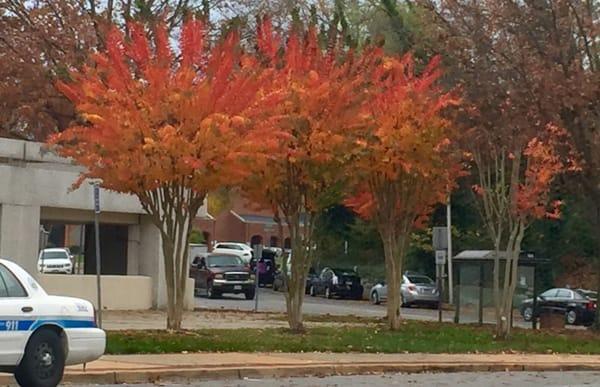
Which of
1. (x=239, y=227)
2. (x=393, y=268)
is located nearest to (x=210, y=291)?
(x=393, y=268)

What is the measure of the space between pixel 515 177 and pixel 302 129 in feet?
19.3

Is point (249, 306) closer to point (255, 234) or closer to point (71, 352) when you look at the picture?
point (71, 352)

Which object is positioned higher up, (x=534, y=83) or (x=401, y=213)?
(x=534, y=83)

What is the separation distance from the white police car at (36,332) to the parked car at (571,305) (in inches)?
1132

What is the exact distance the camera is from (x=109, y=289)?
32.6m

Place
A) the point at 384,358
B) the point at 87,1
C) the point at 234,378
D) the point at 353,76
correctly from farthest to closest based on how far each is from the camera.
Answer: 1. the point at 87,1
2. the point at 353,76
3. the point at 384,358
4. the point at 234,378

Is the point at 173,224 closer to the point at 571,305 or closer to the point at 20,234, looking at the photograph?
the point at 20,234

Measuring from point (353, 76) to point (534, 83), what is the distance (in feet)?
15.9

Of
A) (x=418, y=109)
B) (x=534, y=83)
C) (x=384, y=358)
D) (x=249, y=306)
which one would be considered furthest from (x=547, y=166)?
(x=249, y=306)

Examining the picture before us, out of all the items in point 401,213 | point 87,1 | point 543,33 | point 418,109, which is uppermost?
point 87,1

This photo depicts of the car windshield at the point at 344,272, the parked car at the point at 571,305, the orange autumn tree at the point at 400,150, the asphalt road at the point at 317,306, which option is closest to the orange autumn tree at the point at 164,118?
the orange autumn tree at the point at 400,150

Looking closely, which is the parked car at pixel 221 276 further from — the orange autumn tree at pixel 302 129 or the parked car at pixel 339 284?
the orange autumn tree at pixel 302 129

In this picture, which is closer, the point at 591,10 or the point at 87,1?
the point at 591,10

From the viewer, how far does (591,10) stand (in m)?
28.4
